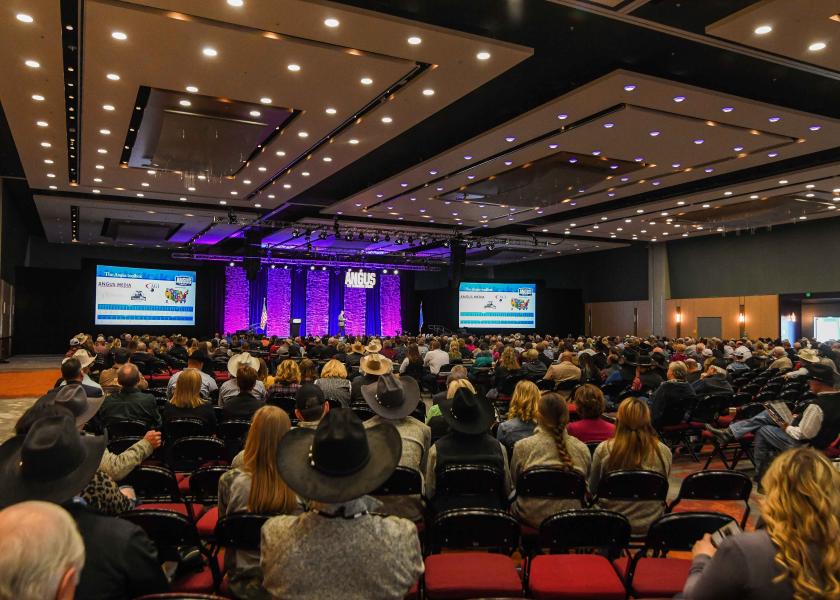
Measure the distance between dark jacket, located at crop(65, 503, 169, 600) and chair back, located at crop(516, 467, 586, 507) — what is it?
2.31 metres

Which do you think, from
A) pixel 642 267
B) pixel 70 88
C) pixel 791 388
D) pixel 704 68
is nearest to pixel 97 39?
pixel 70 88

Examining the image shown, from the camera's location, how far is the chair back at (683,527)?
10.1 feet

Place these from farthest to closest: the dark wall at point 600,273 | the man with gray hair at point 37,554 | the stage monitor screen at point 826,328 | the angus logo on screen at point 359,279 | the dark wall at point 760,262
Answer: the angus logo on screen at point 359,279
the dark wall at point 600,273
the stage monitor screen at point 826,328
the dark wall at point 760,262
the man with gray hair at point 37,554

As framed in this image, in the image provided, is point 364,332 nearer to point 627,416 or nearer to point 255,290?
point 255,290

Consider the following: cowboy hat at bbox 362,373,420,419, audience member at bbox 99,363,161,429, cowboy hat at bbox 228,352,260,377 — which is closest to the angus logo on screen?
cowboy hat at bbox 228,352,260,377

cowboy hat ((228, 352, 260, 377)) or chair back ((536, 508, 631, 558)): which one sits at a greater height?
cowboy hat ((228, 352, 260, 377))

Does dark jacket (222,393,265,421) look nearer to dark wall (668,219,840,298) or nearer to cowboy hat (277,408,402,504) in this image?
cowboy hat (277,408,402,504)

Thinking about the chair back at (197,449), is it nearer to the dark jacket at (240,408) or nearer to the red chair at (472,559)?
the dark jacket at (240,408)

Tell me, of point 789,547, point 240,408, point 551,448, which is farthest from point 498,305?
Answer: point 789,547

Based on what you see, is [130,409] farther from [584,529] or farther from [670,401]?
[670,401]

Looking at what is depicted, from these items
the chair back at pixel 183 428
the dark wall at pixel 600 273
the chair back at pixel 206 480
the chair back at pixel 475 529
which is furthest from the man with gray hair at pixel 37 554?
the dark wall at pixel 600 273

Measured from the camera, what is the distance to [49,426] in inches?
91.4

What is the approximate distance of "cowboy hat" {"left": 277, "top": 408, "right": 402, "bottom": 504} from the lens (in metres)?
2.08

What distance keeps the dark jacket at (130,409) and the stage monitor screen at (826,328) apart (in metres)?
22.2
